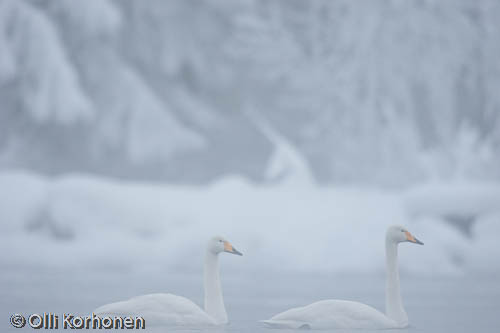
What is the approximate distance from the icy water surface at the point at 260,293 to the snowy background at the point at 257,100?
360cm

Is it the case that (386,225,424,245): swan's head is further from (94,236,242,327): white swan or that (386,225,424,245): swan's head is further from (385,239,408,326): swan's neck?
(94,236,242,327): white swan

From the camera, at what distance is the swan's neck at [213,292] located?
5602mm

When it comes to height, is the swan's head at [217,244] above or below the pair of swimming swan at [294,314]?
above

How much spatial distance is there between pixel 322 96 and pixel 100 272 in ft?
22.2

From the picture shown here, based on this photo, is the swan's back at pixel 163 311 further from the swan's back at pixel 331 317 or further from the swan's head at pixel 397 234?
the swan's head at pixel 397 234

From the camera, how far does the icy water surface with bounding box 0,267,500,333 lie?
6.08m

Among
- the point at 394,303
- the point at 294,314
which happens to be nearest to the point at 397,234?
the point at 394,303

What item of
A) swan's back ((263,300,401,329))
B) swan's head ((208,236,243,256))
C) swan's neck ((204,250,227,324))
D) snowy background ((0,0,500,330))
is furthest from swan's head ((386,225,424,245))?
snowy background ((0,0,500,330))

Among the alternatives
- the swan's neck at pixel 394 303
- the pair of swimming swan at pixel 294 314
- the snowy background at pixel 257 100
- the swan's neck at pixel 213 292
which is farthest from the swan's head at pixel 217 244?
the snowy background at pixel 257 100

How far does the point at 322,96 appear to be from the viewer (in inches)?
632

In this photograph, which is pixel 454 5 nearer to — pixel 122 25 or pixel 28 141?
pixel 122 25

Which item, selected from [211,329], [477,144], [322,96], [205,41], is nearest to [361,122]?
[322,96]

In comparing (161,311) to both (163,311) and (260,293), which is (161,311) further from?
(260,293)

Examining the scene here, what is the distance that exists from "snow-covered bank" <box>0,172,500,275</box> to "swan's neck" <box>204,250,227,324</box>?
5.35 m
